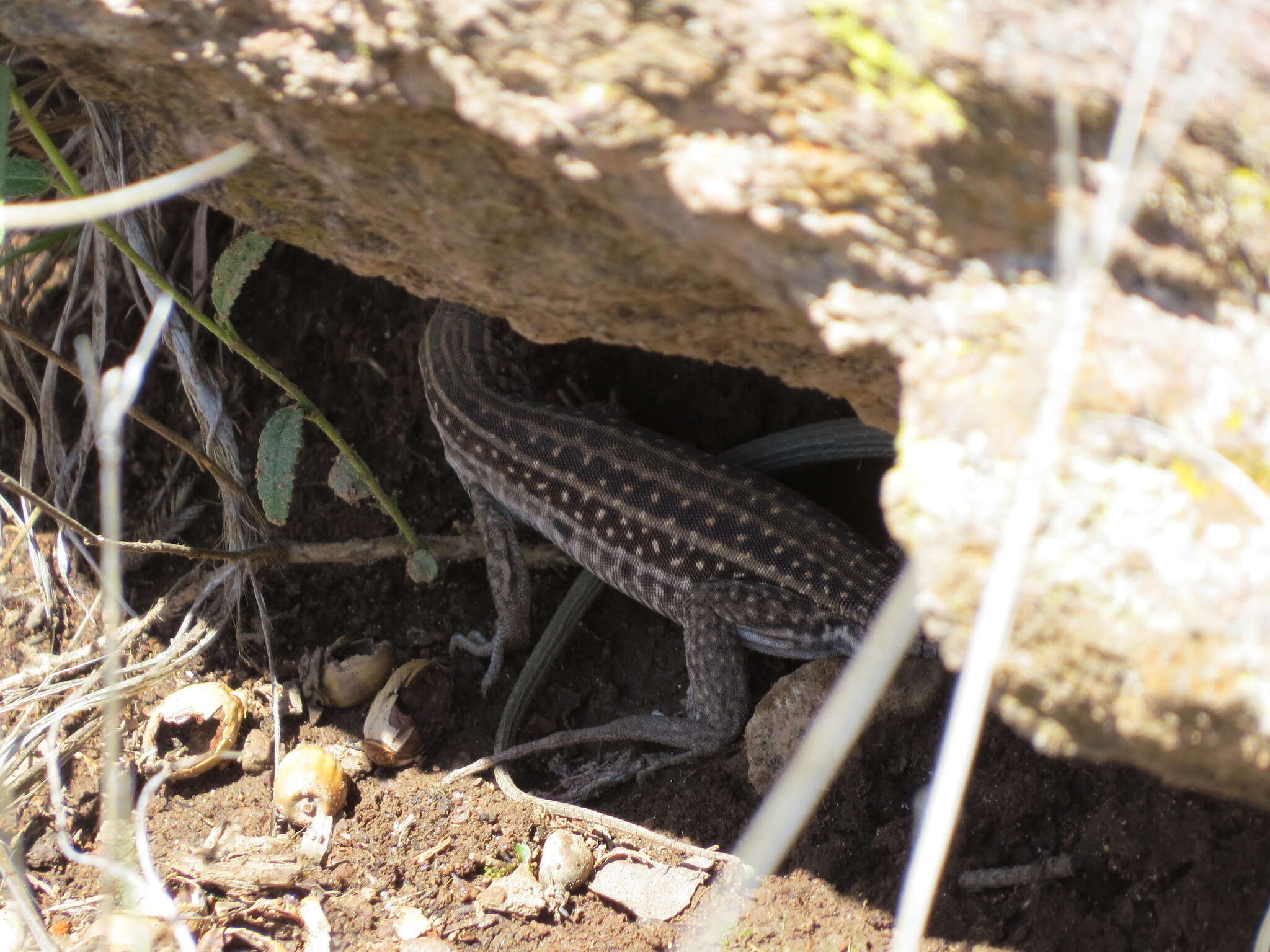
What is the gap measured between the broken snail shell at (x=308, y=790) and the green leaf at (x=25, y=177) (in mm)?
1757

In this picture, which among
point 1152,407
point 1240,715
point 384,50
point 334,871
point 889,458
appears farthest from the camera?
point 889,458

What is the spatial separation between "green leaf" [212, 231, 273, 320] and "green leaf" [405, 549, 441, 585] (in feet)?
3.72

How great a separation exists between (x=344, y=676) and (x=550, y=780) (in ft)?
2.58

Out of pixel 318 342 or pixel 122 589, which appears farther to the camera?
pixel 318 342

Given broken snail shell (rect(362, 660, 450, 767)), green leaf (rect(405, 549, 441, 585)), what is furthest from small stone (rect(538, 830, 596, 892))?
green leaf (rect(405, 549, 441, 585))

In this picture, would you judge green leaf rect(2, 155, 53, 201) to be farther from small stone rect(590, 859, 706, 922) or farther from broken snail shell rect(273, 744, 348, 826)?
small stone rect(590, 859, 706, 922)

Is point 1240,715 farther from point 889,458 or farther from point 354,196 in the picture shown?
point 889,458

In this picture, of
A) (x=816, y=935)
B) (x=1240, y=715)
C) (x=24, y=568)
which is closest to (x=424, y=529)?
(x=24, y=568)

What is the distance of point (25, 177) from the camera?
2.46 meters

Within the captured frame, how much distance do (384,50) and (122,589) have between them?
2.56 metres

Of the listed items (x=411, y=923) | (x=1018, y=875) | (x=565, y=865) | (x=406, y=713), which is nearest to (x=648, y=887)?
(x=565, y=865)

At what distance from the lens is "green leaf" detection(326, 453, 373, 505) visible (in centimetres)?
317

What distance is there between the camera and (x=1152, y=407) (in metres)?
1.37

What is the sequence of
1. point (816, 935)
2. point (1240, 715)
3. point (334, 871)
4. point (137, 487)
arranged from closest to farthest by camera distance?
1. point (1240, 715)
2. point (816, 935)
3. point (334, 871)
4. point (137, 487)
